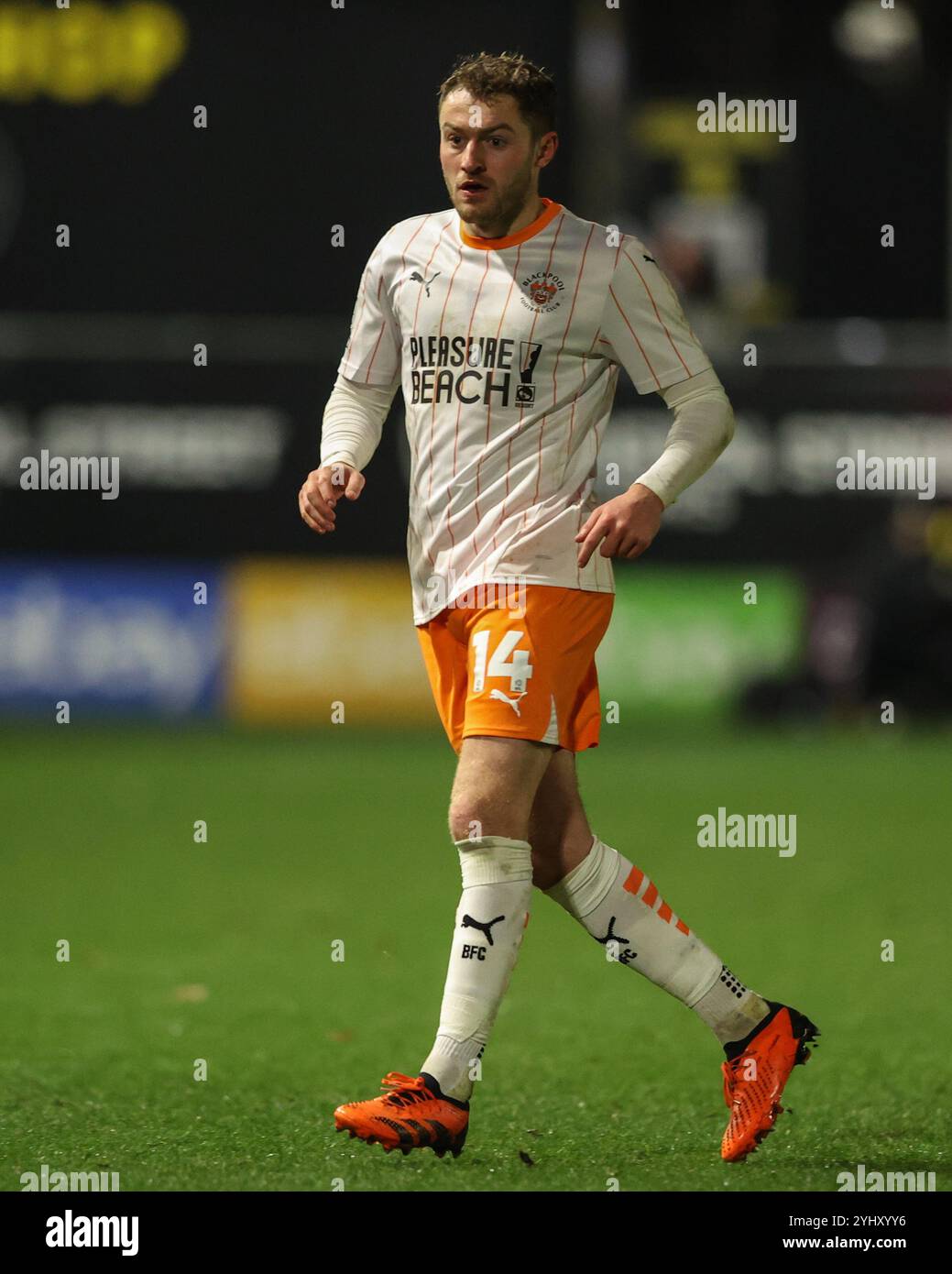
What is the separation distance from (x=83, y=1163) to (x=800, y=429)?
37.9 feet

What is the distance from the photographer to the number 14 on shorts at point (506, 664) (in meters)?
4.67

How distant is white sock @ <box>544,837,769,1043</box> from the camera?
4.85m

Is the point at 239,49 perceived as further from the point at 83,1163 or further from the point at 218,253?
the point at 83,1163

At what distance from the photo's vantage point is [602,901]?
15.9ft

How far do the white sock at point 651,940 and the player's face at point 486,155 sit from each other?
142 centimetres

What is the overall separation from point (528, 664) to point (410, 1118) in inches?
38.1

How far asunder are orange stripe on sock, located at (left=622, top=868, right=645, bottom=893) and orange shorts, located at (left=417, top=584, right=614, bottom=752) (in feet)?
1.01

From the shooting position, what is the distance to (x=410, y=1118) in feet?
14.8
